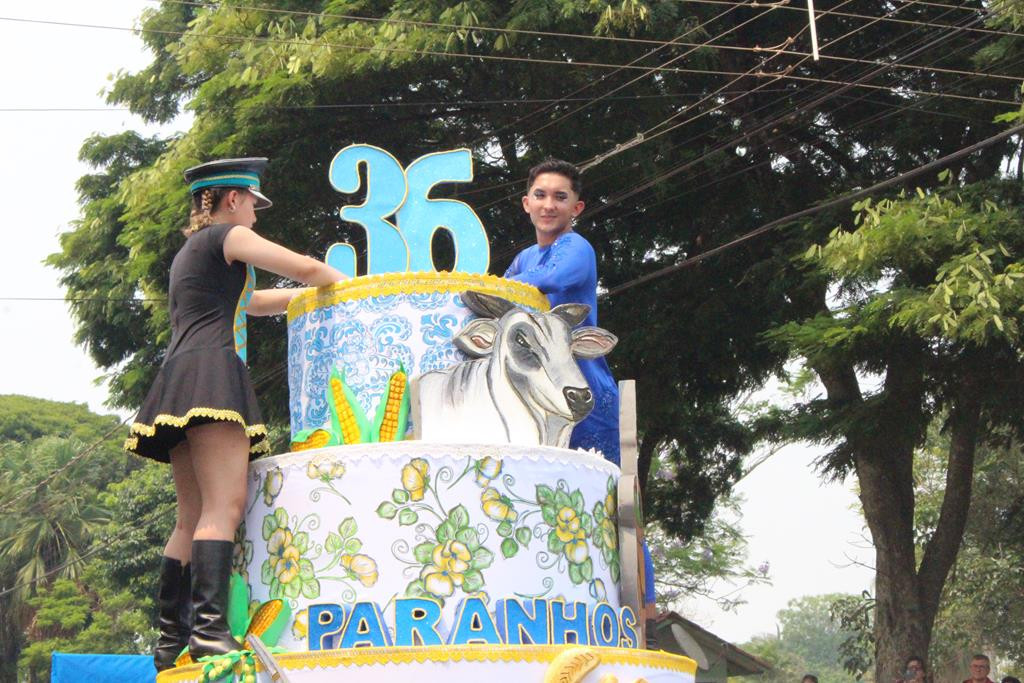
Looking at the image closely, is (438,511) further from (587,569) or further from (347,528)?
(587,569)

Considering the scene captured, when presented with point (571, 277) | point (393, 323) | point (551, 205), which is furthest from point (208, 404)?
point (551, 205)

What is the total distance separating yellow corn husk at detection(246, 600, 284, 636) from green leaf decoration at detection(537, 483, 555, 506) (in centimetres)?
106

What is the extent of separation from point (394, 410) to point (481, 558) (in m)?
0.93

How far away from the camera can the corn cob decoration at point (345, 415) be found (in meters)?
6.25

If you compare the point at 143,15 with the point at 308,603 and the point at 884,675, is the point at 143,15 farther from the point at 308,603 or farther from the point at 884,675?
the point at 308,603

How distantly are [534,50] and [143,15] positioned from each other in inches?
321

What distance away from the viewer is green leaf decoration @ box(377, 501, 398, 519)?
5.61m

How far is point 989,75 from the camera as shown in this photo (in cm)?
1351

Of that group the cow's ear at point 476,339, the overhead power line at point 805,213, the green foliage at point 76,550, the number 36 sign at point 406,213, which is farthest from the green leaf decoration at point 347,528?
the green foliage at point 76,550

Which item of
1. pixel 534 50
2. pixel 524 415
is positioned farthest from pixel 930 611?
pixel 524 415

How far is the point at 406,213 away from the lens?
7.06m

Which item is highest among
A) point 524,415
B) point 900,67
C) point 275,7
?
point 275,7

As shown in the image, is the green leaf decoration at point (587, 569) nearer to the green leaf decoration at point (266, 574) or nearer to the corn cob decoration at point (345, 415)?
the corn cob decoration at point (345, 415)

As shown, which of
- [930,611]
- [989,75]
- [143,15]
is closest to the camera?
[989,75]
